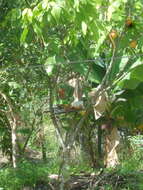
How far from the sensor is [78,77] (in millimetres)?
7125

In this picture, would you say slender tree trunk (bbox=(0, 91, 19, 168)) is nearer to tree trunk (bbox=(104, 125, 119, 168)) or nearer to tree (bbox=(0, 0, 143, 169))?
tree (bbox=(0, 0, 143, 169))

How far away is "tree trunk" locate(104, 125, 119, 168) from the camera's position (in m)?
8.64

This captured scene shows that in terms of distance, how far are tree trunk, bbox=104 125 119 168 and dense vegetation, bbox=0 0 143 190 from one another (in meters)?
0.02

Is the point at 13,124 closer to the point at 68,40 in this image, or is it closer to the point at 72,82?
the point at 72,82

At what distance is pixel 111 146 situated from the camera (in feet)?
29.4

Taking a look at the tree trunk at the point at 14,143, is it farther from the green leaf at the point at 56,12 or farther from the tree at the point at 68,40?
the green leaf at the point at 56,12

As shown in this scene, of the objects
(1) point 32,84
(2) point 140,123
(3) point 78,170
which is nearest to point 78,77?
(1) point 32,84

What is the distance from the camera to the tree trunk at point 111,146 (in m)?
8.64

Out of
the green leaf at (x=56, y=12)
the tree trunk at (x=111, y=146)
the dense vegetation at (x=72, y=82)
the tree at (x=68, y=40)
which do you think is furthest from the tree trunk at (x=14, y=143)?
the green leaf at (x=56, y=12)

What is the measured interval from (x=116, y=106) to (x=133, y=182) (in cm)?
272

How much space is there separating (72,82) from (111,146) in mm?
1831

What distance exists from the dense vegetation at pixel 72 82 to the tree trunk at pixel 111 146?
20mm

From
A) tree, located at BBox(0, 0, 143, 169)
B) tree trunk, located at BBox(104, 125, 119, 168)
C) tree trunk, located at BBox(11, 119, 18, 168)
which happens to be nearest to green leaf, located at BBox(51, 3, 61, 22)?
tree, located at BBox(0, 0, 143, 169)

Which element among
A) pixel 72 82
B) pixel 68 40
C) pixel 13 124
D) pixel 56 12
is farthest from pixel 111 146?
pixel 56 12
